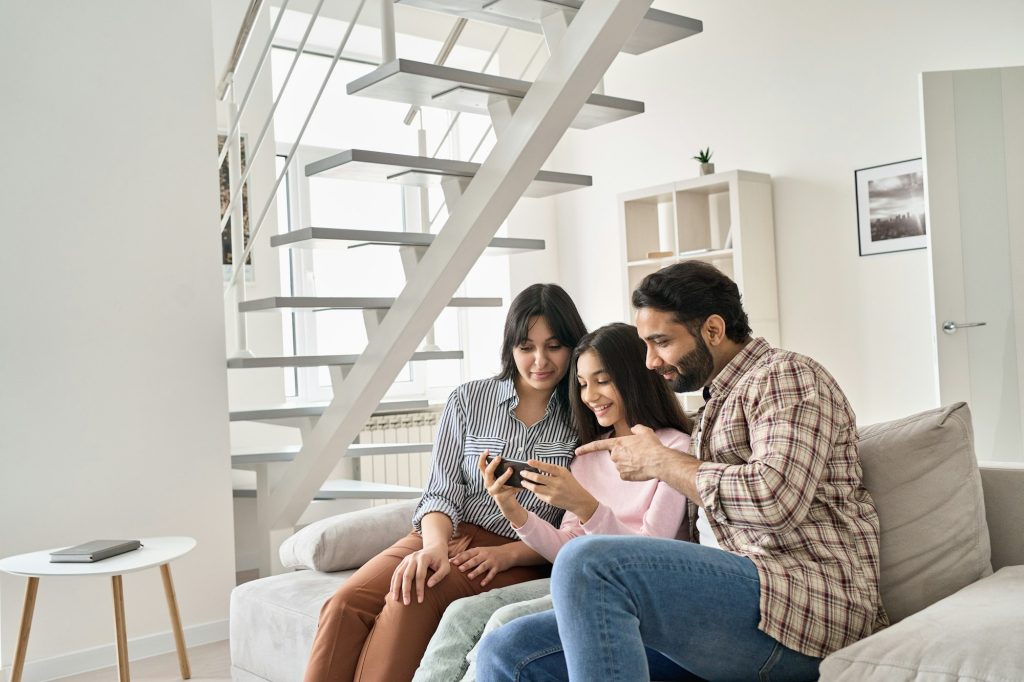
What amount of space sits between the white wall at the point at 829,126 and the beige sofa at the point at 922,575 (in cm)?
277

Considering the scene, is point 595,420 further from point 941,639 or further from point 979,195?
point 979,195

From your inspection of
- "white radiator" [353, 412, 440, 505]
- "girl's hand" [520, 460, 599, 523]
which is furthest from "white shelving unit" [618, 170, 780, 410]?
"girl's hand" [520, 460, 599, 523]

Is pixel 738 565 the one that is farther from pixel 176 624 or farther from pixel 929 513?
pixel 176 624

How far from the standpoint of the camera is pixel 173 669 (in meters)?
3.13

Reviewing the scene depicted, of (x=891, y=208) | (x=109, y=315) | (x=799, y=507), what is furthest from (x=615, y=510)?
(x=891, y=208)

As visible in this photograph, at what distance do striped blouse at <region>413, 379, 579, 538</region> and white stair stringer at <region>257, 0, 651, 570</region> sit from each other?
2.22 ft

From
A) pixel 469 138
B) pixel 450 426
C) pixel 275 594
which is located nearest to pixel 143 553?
pixel 275 594

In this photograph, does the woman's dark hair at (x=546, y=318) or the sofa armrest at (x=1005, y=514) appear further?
the woman's dark hair at (x=546, y=318)

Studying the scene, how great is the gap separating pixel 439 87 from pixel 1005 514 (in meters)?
1.82

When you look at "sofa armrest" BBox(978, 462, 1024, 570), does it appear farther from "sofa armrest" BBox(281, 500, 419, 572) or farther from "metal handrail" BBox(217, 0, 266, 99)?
"metal handrail" BBox(217, 0, 266, 99)

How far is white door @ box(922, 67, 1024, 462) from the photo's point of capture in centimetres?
385

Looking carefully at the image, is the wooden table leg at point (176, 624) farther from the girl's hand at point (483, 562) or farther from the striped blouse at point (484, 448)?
the girl's hand at point (483, 562)

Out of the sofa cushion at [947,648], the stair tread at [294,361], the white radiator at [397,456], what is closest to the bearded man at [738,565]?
the sofa cushion at [947,648]

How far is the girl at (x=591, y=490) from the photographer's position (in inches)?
77.8
